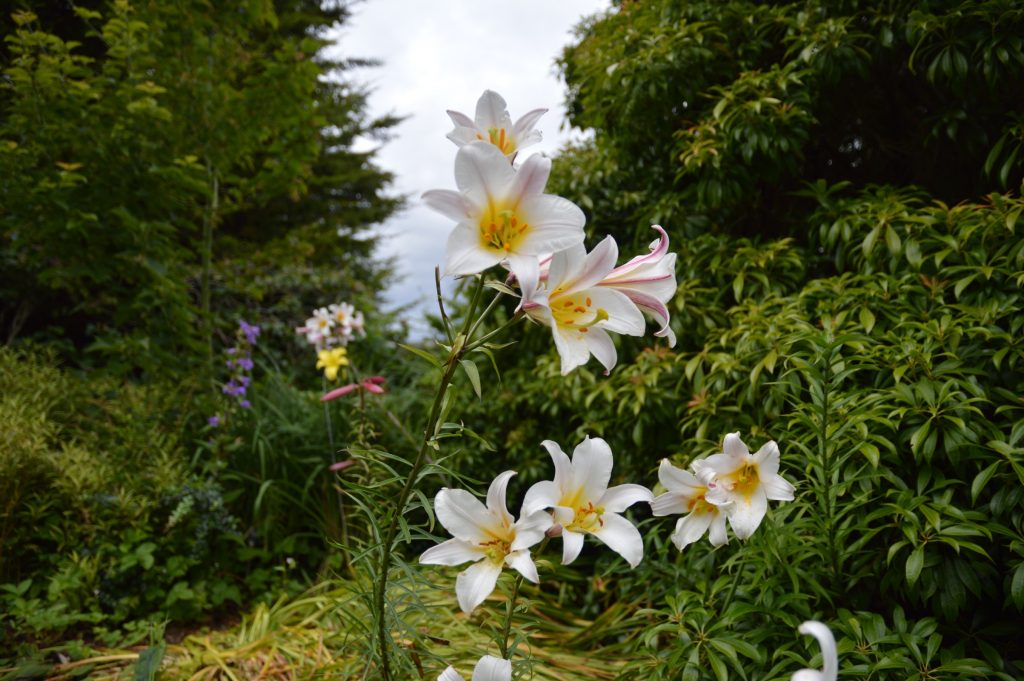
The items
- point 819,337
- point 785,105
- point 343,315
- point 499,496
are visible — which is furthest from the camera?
point 343,315

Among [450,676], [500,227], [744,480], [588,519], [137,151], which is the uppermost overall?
[137,151]

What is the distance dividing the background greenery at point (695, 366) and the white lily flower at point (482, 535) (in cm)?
15

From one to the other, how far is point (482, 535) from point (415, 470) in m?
0.13

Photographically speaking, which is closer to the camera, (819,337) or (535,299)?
(535,299)

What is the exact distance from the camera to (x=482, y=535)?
80 centimetres

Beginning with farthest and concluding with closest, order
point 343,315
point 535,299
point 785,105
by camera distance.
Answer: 1. point 343,315
2. point 785,105
3. point 535,299

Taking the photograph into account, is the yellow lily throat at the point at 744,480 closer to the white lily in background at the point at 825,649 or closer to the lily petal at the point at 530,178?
the white lily in background at the point at 825,649

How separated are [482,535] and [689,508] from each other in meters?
0.41

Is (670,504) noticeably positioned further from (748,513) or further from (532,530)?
(532,530)

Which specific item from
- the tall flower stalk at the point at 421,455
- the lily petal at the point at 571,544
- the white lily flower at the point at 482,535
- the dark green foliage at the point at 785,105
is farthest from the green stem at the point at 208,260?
the lily petal at the point at 571,544

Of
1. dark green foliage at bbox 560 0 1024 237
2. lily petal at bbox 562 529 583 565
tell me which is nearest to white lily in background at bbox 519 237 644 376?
lily petal at bbox 562 529 583 565

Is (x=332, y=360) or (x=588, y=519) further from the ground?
(x=332, y=360)

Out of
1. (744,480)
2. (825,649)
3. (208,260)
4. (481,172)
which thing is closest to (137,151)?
(208,260)

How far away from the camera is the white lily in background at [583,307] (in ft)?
2.33
